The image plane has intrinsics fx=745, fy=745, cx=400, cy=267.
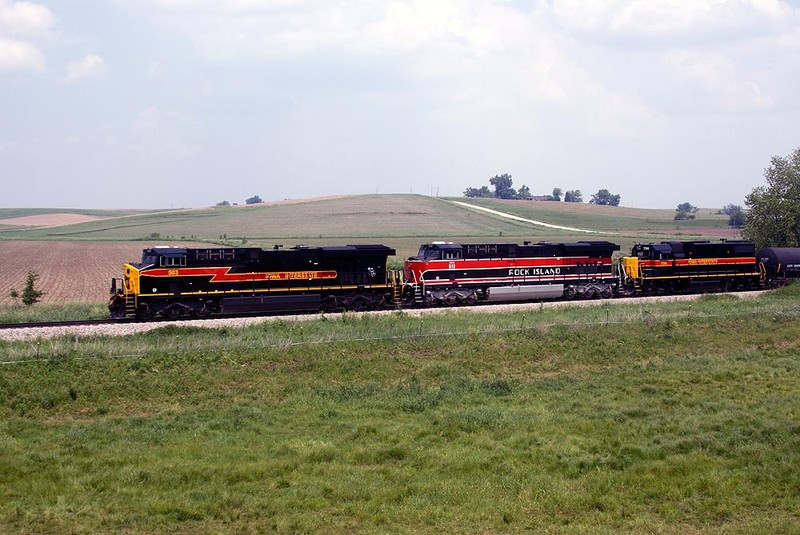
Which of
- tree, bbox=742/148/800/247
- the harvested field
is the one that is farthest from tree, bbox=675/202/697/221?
the harvested field

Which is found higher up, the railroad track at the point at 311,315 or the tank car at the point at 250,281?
the tank car at the point at 250,281

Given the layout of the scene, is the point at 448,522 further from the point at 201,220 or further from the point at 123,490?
the point at 201,220

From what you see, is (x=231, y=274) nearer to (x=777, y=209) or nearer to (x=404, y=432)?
(x=404, y=432)

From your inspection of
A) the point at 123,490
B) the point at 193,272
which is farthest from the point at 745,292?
the point at 123,490

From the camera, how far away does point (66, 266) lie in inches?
2501

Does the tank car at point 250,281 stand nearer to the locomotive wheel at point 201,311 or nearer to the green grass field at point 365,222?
the locomotive wheel at point 201,311

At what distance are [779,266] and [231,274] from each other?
32.1 metres

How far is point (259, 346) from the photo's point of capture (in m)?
22.6

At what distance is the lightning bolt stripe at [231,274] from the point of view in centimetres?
2997

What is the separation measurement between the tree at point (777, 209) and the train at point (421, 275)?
866 cm

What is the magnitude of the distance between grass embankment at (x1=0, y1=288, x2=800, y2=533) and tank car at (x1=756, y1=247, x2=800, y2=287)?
1965cm

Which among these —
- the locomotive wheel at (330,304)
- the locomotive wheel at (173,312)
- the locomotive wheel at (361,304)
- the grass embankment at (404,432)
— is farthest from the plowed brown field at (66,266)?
the grass embankment at (404,432)

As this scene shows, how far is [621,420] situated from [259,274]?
19.0 meters

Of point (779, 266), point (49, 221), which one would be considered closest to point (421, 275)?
point (779, 266)
